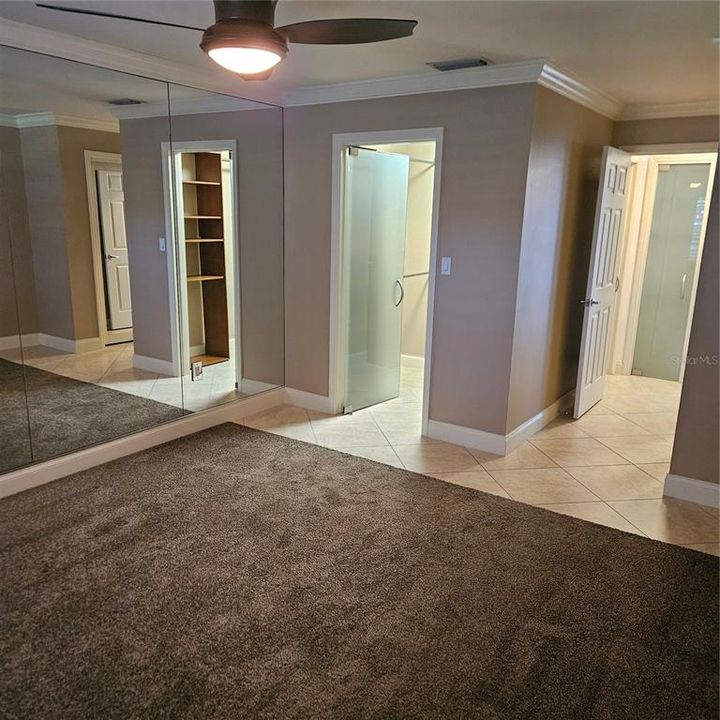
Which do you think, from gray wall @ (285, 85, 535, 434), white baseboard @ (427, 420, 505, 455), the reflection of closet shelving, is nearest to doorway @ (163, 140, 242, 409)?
the reflection of closet shelving

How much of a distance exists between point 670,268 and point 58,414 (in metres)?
5.44

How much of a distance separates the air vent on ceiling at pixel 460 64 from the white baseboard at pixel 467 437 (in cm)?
223

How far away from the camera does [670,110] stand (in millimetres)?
4488

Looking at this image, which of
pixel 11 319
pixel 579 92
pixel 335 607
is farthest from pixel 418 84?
pixel 335 607

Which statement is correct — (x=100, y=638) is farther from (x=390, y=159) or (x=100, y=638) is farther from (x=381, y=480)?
(x=390, y=159)

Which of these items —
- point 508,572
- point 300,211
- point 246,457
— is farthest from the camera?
point 300,211

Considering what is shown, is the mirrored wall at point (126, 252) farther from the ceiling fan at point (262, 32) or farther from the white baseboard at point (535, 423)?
the white baseboard at point (535, 423)

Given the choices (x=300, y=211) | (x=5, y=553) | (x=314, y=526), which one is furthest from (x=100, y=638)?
(x=300, y=211)

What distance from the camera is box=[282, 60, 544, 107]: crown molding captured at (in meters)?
3.29

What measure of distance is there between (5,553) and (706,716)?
2.77 metres

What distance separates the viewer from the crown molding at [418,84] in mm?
3295

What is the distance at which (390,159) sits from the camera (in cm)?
461

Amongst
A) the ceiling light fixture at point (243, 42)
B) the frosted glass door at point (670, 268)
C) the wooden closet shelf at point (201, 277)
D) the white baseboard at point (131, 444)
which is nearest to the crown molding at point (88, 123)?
the wooden closet shelf at point (201, 277)

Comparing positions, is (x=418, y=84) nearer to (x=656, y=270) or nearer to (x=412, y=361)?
(x=412, y=361)
